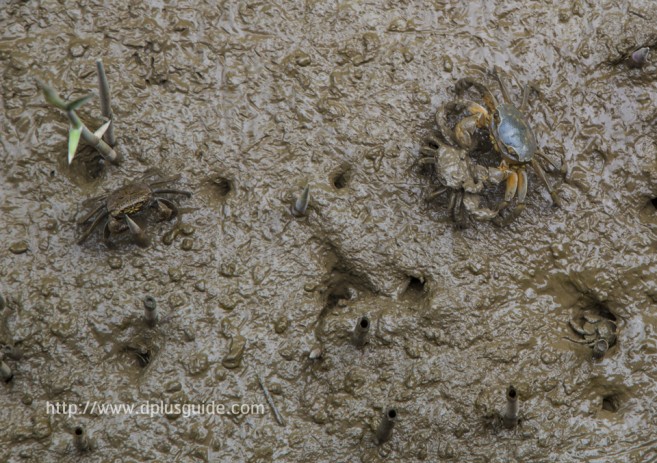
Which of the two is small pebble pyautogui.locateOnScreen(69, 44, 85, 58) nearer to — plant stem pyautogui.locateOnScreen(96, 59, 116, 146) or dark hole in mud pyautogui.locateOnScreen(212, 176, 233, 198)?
plant stem pyautogui.locateOnScreen(96, 59, 116, 146)

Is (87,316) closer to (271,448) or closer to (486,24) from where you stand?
(271,448)

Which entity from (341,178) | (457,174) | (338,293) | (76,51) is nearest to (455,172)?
(457,174)

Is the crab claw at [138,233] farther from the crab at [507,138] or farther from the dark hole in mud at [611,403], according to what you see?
the dark hole in mud at [611,403]

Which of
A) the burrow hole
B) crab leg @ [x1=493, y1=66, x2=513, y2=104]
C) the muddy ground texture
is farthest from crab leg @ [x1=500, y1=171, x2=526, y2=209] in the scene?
the burrow hole

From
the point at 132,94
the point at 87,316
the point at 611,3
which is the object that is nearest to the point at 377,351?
the point at 87,316

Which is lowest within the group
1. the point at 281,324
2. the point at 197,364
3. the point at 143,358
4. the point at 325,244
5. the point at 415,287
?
the point at 143,358

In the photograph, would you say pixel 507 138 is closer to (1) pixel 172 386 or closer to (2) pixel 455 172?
(2) pixel 455 172

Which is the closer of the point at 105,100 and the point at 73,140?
the point at 73,140

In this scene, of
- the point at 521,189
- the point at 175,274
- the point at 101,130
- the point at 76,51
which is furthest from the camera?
the point at 76,51
